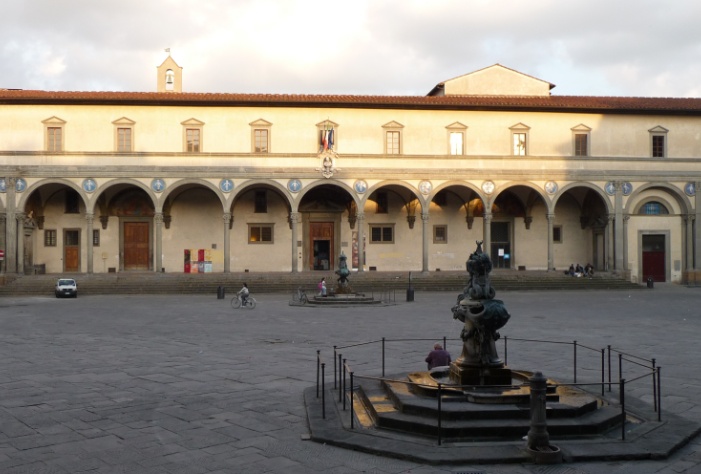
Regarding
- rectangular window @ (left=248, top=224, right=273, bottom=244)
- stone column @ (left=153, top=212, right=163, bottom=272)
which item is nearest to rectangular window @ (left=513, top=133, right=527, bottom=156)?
rectangular window @ (left=248, top=224, right=273, bottom=244)

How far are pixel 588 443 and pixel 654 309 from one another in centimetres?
1876

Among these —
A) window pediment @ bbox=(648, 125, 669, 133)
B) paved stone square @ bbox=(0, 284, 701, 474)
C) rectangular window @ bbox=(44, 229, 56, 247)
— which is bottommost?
paved stone square @ bbox=(0, 284, 701, 474)

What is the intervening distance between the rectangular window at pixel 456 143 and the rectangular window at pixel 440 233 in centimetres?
533

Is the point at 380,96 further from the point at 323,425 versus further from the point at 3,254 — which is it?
the point at 323,425

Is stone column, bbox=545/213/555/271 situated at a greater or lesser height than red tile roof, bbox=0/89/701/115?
lesser

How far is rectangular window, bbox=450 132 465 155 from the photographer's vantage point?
36.8 metres

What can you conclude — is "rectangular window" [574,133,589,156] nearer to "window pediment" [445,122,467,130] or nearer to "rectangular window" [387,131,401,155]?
"window pediment" [445,122,467,130]

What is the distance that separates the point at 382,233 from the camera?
→ 131 feet

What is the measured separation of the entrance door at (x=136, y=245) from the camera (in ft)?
127

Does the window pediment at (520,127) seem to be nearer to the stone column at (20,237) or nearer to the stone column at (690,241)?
the stone column at (690,241)

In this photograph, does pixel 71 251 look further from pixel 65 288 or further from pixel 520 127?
pixel 520 127

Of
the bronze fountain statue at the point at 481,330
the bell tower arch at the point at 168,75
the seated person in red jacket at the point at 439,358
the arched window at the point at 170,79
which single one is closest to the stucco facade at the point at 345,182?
the arched window at the point at 170,79

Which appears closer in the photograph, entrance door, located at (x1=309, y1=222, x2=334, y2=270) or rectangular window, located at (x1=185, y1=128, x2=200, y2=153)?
rectangular window, located at (x1=185, y1=128, x2=200, y2=153)

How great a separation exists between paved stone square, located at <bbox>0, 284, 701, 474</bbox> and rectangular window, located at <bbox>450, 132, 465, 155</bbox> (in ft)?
46.0
